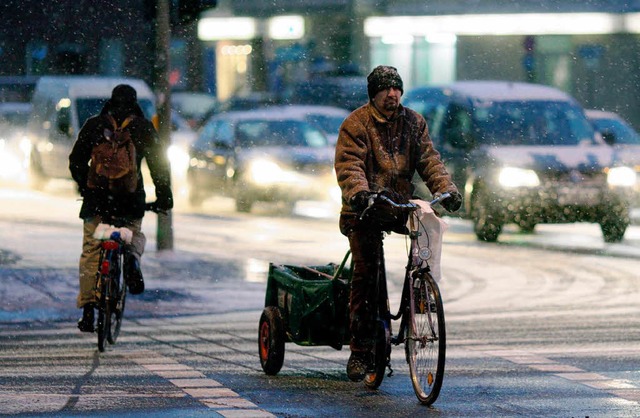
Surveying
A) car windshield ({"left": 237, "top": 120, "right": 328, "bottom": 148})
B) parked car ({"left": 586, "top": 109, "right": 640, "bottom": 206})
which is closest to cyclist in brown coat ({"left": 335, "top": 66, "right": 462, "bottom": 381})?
parked car ({"left": 586, "top": 109, "right": 640, "bottom": 206})

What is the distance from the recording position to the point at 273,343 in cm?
943

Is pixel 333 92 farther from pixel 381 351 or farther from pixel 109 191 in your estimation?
pixel 381 351

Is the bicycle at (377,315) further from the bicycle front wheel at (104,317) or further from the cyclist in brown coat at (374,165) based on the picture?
the bicycle front wheel at (104,317)

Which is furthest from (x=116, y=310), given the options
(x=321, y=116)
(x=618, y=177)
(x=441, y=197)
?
(x=321, y=116)

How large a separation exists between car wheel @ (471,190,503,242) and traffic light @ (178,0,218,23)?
16.1 feet

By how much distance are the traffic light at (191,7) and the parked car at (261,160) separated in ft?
24.4

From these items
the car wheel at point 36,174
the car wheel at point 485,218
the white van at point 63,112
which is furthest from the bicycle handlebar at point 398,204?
the car wheel at point 36,174

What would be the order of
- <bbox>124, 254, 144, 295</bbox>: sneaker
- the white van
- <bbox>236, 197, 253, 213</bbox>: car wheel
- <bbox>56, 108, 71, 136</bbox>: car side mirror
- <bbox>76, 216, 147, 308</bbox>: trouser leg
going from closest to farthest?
<bbox>76, 216, 147, 308</bbox>: trouser leg
<bbox>124, 254, 144, 295</bbox>: sneaker
<bbox>236, 197, 253, 213</bbox>: car wheel
<bbox>56, 108, 71, 136</bbox>: car side mirror
the white van

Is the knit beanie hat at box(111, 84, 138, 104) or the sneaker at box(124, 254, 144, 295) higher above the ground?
the knit beanie hat at box(111, 84, 138, 104)

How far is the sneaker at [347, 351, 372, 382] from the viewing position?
344 inches

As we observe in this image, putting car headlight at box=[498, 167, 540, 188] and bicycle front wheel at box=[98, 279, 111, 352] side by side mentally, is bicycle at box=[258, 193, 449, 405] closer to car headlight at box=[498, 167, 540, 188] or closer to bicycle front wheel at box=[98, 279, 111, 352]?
bicycle front wheel at box=[98, 279, 111, 352]

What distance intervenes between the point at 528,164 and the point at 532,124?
1.20 m

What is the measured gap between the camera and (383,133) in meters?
8.63

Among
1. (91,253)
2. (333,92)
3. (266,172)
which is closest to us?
(91,253)
